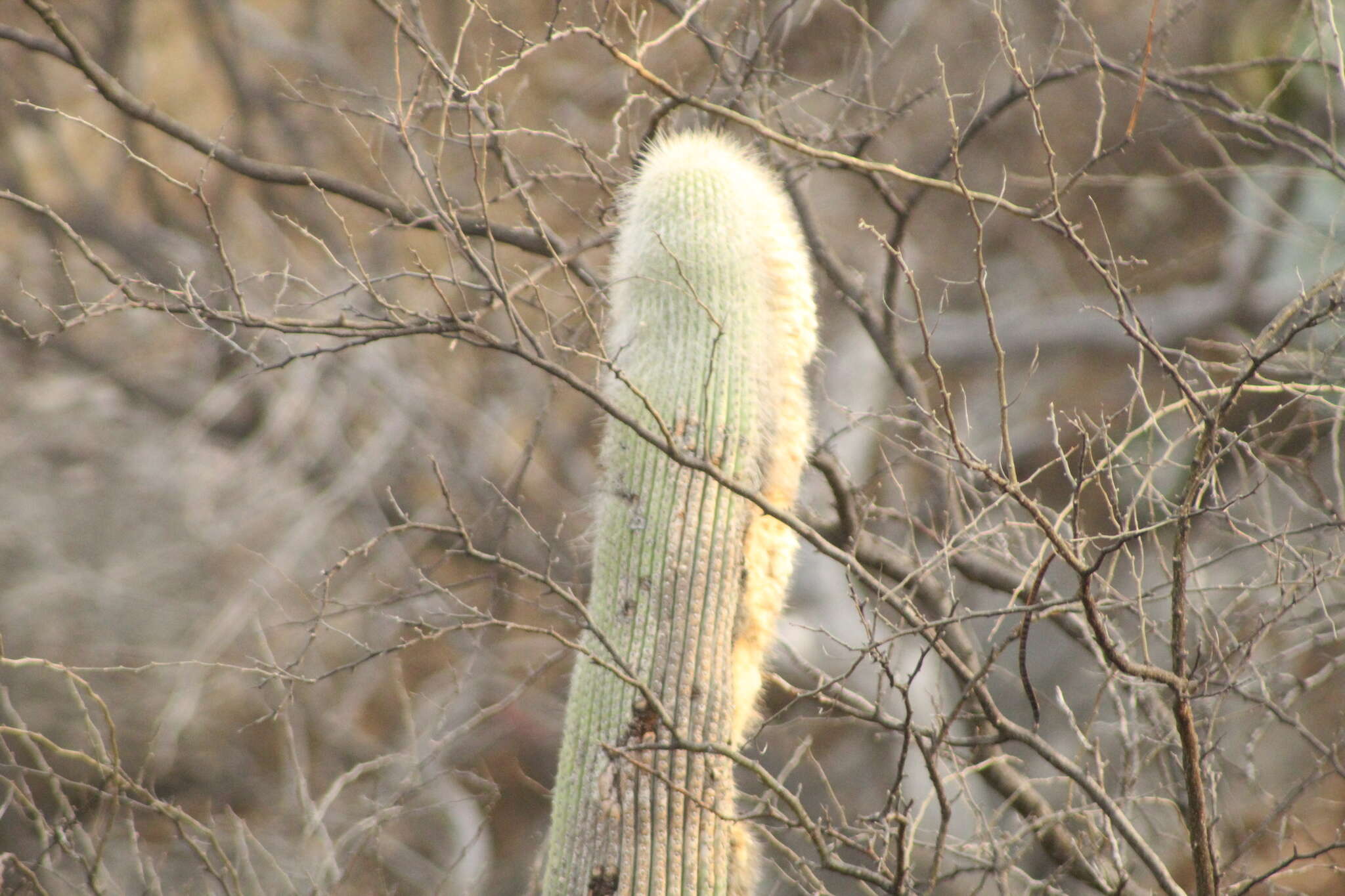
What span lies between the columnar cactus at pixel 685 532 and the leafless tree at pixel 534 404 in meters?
0.33

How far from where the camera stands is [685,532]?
97.7 inches

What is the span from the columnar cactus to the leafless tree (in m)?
0.33

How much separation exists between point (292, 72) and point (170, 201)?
1207 mm

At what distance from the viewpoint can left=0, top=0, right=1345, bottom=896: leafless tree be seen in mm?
3730

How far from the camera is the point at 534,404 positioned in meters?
7.27

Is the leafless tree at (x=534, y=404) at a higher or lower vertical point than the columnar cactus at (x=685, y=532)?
higher

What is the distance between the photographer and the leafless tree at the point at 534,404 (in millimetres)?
3730

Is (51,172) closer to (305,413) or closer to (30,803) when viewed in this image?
(305,413)

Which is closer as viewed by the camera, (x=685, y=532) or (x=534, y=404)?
(x=685, y=532)

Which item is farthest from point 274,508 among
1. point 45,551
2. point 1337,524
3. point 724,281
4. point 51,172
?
point 1337,524

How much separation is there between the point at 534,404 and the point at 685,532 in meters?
4.88

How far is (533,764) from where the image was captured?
7359mm

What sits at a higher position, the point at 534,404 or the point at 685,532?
the point at 534,404

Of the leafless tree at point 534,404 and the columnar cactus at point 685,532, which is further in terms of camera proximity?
the leafless tree at point 534,404
